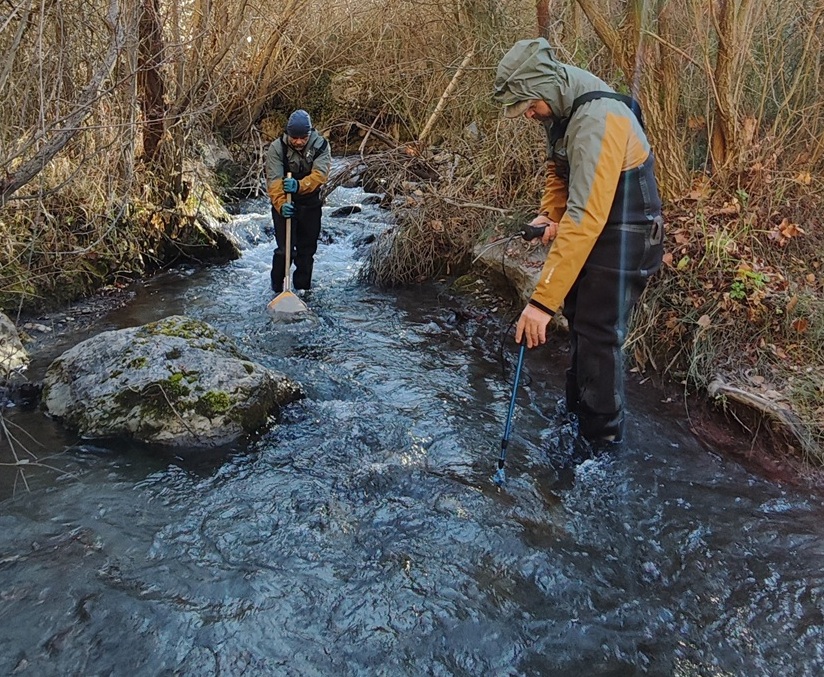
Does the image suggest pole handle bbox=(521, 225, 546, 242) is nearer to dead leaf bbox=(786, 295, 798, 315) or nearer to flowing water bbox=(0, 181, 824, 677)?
flowing water bbox=(0, 181, 824, 677)

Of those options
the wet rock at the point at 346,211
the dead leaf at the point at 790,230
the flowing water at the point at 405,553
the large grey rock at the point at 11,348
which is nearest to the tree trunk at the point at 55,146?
the flowing water at the point at 405,553

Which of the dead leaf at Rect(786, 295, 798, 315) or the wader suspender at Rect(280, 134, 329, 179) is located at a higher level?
the wader suspender at Rect(280, 134, 329, 179)

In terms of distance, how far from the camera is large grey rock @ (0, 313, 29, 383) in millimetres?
4895

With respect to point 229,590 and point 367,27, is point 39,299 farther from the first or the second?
point 367,27

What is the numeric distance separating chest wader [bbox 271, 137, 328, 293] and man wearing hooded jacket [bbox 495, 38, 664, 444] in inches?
147

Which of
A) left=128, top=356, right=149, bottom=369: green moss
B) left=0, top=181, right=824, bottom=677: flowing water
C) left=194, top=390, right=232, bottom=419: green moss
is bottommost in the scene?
left=0, top=181, right=824, bottom=677: flowing water

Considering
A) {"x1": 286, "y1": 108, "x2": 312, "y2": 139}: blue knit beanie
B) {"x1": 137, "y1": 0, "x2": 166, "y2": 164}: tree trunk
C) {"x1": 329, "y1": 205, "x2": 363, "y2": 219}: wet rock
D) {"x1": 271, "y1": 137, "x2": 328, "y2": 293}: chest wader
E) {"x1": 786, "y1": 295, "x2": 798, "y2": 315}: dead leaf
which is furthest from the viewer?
{"x1": 329, "y1": 205, "x2": 363, "y2": 219}: wet rock

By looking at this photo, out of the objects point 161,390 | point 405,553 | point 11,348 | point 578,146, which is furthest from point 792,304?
point 11,348

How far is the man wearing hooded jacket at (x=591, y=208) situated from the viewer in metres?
3.18

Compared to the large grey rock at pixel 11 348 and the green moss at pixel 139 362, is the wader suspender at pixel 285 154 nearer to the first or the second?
the large grey rock at pixel 11 348

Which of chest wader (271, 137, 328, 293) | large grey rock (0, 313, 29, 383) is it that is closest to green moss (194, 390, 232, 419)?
large grey rock (0, 313, 29, 383)

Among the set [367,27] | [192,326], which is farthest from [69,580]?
[367,27]

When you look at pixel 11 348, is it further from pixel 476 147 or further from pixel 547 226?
pixel 476 147

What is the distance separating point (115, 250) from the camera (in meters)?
7.17
